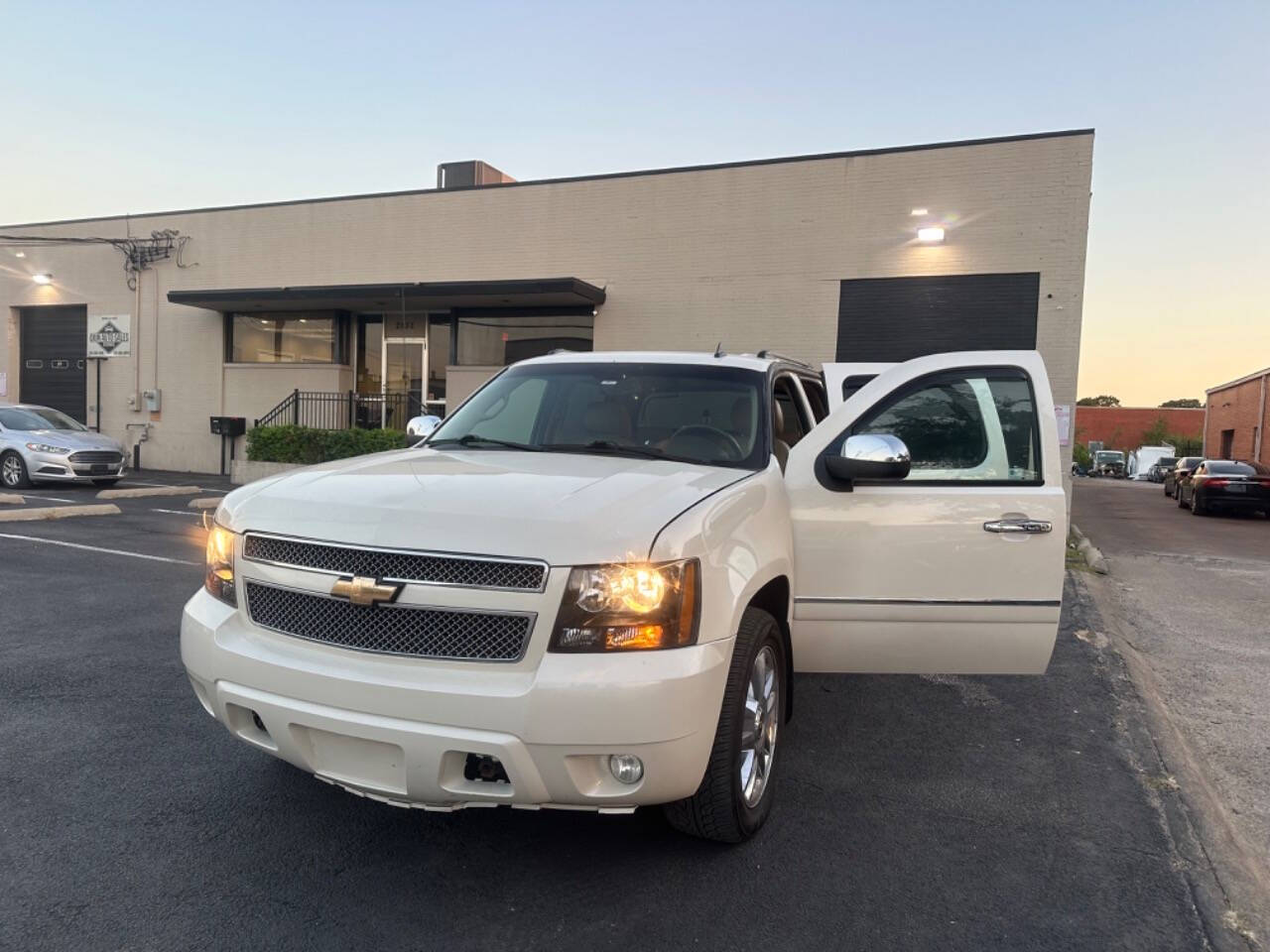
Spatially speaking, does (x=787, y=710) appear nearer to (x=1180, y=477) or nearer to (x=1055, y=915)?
(x=1055, y=915)

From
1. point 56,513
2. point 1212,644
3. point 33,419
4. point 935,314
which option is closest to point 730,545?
point 1212,644

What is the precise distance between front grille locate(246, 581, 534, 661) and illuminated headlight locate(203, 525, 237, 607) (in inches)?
12.2

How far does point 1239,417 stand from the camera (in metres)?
40.4

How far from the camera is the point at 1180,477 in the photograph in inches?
1099

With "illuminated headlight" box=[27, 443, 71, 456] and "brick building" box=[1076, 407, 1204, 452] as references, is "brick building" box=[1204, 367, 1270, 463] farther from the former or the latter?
"illuminated headlight" box=[27, 443, 71, 456]

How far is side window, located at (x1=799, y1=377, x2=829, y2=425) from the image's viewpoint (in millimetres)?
5247

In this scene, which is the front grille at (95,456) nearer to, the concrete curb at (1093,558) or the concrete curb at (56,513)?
the concrete curb at (56,513)

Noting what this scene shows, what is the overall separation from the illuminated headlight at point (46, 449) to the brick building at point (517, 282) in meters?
4.59

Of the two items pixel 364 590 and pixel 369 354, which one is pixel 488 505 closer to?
pixel 364 590

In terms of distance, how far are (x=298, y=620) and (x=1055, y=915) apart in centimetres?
270

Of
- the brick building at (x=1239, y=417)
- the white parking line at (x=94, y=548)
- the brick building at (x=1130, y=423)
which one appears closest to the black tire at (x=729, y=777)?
the white parking line at (x=94, y=548)

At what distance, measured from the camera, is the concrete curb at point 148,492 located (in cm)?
1383

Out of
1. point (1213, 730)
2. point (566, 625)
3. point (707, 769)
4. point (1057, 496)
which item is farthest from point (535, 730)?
point (1213, 730)

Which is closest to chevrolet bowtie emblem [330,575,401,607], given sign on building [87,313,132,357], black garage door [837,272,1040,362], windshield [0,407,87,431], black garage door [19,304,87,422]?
black garage door [837,272,1040,362]
